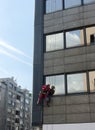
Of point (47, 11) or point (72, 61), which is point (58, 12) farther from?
point (72, 61)

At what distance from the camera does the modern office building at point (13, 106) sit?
240 feet

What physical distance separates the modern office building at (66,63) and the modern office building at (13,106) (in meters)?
54.0

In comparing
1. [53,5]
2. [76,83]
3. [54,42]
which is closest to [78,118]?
[76,83]

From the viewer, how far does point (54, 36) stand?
17.3 metres

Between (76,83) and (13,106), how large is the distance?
65.9 m

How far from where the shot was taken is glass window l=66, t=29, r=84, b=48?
1639 centimetres

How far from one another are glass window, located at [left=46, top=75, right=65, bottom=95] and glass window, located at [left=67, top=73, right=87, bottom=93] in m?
0.37

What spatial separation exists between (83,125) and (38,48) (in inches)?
227

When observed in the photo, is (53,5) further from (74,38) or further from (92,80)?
(92,80)

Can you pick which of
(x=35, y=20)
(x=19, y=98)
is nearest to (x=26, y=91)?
(x=19, y=98)

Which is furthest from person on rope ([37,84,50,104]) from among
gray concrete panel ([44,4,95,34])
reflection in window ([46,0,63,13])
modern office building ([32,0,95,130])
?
reflection in window ([46,0,63,13])

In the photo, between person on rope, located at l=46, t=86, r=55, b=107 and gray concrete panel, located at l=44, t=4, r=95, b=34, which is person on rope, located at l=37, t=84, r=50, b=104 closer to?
person on rope, located at l=46, t=86, r=55, b=107

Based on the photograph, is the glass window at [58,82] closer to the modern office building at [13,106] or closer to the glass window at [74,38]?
the glass window at [74,38]

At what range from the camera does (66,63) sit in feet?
53.2
